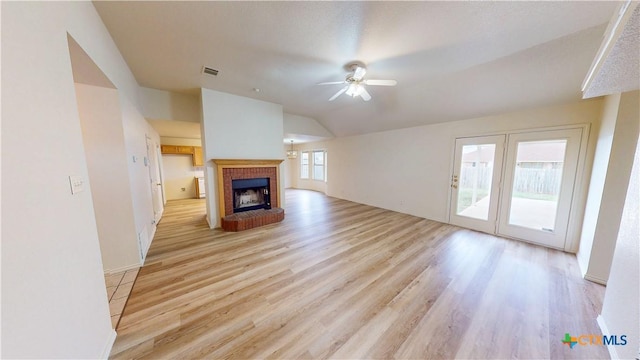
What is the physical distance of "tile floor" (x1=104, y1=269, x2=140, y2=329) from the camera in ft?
5.75

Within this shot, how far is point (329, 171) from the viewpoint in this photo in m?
7.29

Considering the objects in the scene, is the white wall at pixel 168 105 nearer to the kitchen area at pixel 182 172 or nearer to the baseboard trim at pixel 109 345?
the kitchen area at pixel 182 172

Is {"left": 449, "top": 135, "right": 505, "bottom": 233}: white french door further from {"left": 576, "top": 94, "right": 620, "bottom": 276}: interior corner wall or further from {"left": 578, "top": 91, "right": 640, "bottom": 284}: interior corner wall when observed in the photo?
{"left": 578, "top": 91, "right": 640, "bottom": 284}: interior corner wall

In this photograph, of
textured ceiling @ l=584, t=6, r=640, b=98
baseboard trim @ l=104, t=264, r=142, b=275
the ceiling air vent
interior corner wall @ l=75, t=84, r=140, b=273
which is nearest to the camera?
textured ceiling @ l=584, t=6, r=640, b=98

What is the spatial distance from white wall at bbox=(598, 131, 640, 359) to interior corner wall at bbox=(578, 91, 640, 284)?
1047 mm

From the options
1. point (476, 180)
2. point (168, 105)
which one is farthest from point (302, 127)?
point (476, 180)

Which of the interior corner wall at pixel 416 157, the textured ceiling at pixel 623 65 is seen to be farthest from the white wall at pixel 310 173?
the textured ceiling at pixel 623 65

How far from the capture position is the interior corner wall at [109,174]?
2109 millimetres

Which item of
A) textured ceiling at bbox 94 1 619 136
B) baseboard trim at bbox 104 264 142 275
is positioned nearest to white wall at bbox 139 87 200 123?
textured ceiling at bbox 94 1 619 136

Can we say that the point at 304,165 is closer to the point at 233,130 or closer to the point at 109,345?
the point at 233,130

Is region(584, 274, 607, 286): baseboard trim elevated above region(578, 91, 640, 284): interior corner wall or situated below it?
below

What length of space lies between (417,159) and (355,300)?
152 inches

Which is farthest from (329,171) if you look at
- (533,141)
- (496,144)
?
(533,141)

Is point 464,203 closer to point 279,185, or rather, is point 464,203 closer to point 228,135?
point 279,185
